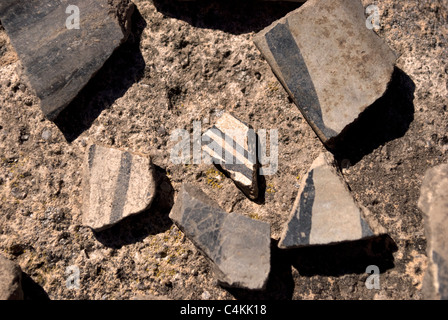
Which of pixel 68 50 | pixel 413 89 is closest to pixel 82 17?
pixel 68 50

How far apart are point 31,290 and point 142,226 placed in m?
0.49

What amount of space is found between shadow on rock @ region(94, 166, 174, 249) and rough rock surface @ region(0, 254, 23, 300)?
12.1 inches

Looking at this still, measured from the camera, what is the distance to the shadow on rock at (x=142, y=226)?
166 cm

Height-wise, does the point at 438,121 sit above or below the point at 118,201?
below

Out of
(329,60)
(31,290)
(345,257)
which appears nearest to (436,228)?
(345,257)

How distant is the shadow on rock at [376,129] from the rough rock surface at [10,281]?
1.27 meters

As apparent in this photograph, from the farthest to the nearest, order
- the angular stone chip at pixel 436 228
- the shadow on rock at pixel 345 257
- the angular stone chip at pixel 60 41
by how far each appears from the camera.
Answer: the angular stone chip at pixel 60 41, the shadow on rock at pixel 345 257, the angular stone chip at pixel 436 228

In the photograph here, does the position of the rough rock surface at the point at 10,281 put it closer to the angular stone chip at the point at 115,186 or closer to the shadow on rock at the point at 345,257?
the angular stone chip at the point at 115,186

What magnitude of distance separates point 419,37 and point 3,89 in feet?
5.65

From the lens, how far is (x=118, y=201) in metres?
1.61

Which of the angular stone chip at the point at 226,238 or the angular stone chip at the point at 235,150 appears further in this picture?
the angular stone chip at the point at 235,150

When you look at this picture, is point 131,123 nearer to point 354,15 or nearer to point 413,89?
point 354,15

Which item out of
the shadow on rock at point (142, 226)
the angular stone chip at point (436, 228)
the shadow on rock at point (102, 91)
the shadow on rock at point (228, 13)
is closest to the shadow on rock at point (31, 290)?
the shadow on rock at point (142, 226)

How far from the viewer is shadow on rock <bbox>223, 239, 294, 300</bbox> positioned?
62.5 inches
